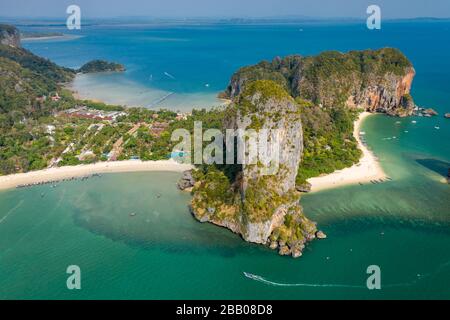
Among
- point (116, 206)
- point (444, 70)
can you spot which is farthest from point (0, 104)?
point (444, 70)

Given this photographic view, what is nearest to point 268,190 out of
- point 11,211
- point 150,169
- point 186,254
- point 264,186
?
point 264,186

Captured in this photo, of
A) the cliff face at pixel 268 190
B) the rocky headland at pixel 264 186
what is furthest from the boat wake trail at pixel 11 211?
the cliff face at pixel 268 190

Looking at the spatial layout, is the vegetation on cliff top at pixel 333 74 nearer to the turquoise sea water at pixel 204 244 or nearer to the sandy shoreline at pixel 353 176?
the turquoise sea water at pixel 204 244

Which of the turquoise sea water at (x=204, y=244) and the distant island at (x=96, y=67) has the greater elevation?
the distant island at (x=96, y=67)

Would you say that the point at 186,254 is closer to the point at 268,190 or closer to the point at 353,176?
the point at 268,190

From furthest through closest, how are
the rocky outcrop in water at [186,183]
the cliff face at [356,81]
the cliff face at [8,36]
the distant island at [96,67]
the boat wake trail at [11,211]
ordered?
the cliff face at [8,36] → the distant island at [96,67] → the cliff face at [356,81] → the rocky outcrop in water at [186,183] → the boat wake trail at [11,211]

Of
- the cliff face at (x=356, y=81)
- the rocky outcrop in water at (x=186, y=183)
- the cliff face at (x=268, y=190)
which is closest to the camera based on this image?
the cliff face at (x=268, y=190)
